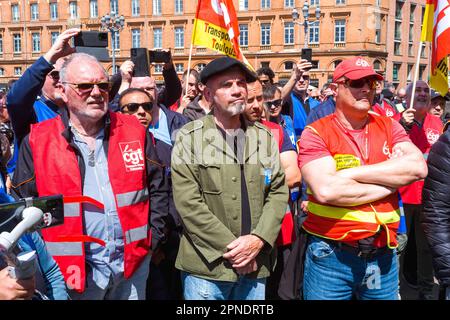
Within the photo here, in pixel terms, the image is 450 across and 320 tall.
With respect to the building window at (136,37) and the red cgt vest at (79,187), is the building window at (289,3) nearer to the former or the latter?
the building window at (136,37)

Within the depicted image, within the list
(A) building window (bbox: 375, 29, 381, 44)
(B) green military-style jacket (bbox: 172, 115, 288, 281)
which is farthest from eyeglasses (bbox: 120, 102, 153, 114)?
(A) building window (bbox: 375, 29, 381, 44)

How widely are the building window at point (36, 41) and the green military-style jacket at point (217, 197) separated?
58211mm

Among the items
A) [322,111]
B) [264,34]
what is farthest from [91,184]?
[264,34]

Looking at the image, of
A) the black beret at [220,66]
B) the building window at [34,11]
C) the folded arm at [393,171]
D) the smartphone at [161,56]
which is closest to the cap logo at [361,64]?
the folded arm at [393,171]

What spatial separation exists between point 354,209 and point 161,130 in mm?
2043

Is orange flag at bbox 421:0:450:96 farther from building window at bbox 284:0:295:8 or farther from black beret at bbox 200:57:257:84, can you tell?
building window at bbox 284:0:295:8

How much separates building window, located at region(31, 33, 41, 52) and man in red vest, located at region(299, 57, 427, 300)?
58.3 meters

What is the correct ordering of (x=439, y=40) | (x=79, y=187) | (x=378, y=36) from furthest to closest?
(x=378, y=36)
(x=439, y=40)
(x=79, y=187)

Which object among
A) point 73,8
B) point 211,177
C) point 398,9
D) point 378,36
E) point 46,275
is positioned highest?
point 73,8

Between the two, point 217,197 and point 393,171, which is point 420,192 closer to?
point 393,171

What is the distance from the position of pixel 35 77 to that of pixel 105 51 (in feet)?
2.00

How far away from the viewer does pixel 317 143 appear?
3104 millimetres

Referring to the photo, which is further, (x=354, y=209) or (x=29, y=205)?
(x=354, y=209)
